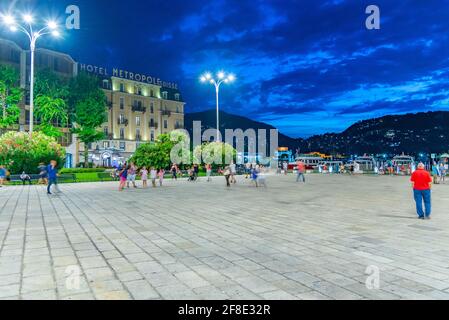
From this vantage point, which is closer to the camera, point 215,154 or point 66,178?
point 66,178

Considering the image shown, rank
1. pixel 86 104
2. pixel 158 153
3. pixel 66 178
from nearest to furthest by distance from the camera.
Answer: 1. pixel 66 178
2. pixel 158 153
3. pixel 86 104

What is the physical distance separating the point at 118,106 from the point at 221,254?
208 feet

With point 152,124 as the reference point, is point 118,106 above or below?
above

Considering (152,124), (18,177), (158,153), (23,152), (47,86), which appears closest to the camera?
(18,177)

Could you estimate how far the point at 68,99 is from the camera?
45.8m

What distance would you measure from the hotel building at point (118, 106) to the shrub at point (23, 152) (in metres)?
25.7

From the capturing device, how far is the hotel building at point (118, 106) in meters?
50.7

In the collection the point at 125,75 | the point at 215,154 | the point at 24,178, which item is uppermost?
the point at 125,75

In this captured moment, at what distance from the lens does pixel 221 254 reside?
608cm

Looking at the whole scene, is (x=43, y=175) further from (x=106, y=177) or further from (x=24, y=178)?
(x=106, y=177)

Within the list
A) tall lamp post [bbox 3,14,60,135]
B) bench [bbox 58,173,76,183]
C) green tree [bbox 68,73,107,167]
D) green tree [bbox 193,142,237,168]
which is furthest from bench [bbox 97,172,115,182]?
green tree [bbox 68,73,107,167]

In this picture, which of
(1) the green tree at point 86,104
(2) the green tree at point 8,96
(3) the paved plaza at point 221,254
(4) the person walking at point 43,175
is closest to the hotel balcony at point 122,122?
(1) the green tree at point 86,104

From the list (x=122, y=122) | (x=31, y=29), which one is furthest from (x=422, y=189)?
Result: (x=122, y=122)
